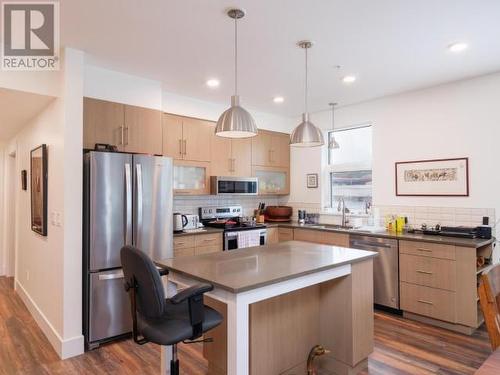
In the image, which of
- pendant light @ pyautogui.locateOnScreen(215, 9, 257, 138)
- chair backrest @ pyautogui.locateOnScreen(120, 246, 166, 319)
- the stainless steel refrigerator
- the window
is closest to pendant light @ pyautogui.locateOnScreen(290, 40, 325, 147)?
pendant light @ pyautogui.locateOnScreen(215, 9, 257, 138)

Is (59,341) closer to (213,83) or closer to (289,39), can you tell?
(213,83)

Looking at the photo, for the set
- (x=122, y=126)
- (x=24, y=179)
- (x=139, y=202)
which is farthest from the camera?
(x=24, y=179)

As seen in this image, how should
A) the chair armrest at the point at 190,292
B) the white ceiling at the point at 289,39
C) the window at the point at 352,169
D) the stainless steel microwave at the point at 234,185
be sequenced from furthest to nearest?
the window at the point at 352,169, the stainless steel microwave at the point at 234,185, the white ceiling at the point at 289,39, the chair armrest at the point at 190,292

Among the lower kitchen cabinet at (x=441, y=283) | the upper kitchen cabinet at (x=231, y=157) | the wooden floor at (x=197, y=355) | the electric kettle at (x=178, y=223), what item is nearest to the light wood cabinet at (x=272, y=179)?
the upper kitchen cabinet at (x=231, y=157)

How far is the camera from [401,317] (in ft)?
12.1

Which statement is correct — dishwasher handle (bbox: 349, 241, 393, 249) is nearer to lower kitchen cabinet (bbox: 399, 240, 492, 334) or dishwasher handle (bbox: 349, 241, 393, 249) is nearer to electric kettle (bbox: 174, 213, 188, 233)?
lower kitchen cabinet (bbox: 399, 240, 492, 334)

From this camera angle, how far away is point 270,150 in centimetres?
537

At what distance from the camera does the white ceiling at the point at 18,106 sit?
302cm

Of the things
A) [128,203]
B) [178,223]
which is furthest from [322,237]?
[128,203]

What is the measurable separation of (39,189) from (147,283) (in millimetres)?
2476

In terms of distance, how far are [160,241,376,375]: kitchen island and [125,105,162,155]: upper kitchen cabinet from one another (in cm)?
164

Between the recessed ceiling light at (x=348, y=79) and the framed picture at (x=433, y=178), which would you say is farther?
the framed picture at (x=433, y=178)

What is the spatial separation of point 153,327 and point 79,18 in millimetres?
2237

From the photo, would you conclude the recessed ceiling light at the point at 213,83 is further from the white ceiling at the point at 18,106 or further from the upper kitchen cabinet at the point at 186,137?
the white ceiling at the point at 18,106
